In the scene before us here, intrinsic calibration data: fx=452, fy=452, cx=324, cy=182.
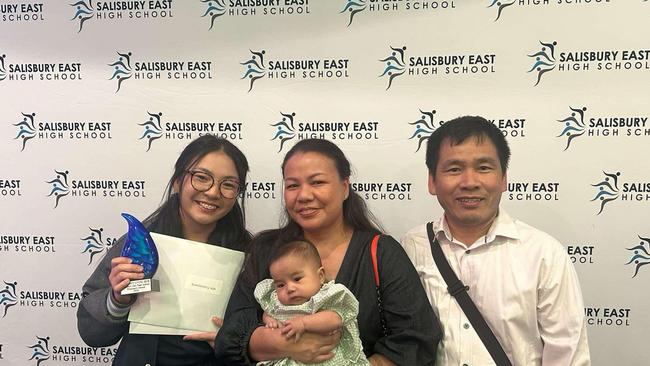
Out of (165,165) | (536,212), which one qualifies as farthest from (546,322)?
(165,165)

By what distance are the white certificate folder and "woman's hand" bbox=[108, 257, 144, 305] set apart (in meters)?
0.11

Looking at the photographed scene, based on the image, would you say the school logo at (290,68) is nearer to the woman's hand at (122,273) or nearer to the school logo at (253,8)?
the school logo at (253,8)

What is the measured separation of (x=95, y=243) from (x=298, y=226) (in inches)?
63.5

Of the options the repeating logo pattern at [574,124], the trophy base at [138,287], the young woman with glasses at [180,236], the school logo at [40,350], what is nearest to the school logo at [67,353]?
the school logo at [40,350]

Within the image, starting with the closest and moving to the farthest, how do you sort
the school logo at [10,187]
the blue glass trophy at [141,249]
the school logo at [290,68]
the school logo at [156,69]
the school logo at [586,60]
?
the blue glass trophy at [141,249]
the school logo at [586,60]
the school logo at [290,68]
the school logo at [156,69]
the school logo at [10,187]

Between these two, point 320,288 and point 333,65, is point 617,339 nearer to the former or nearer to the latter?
point 320,288

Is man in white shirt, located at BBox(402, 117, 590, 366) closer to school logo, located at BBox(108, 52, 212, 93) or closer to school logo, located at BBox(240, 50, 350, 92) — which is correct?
school logo, located at BBox(240, 50, 350, 92)

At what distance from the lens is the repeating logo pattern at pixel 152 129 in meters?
2.66

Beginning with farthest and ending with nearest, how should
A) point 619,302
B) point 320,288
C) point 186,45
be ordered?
point 186,45
point 619,302
point 320,288

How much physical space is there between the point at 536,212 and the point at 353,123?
1101mm

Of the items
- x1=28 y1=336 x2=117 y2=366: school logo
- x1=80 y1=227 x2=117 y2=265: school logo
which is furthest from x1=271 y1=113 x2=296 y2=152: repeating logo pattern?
x1=28 y1=336 x2=117 y2=366: school logo

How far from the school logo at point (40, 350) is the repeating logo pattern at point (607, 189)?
340 centimetres

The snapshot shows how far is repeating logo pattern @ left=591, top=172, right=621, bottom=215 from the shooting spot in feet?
7.73

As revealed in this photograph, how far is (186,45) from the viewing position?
8.49 feet
